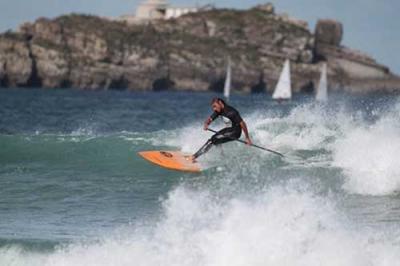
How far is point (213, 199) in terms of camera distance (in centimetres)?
1680

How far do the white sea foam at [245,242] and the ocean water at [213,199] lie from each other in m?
0.02

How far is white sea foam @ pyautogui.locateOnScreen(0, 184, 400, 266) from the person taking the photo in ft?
42.1

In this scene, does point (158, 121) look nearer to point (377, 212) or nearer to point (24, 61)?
point (377, 212)

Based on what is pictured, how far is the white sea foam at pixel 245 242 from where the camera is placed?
1282 cm

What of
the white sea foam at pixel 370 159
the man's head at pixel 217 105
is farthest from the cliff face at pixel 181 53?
the man's head at pixel 217 105

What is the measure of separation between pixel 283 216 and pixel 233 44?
14453 cm

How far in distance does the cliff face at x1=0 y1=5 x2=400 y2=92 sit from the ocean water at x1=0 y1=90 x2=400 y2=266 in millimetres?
108392

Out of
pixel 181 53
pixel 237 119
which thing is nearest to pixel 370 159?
pixel 237 119

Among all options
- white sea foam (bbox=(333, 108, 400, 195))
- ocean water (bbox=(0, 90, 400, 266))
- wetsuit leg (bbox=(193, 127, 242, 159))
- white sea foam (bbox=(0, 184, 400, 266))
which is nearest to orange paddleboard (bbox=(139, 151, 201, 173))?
ocean water (bbox=(0, 90, 400, 266))

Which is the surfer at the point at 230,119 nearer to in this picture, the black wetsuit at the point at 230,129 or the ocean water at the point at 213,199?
the black wetsuit at the point at 230,129

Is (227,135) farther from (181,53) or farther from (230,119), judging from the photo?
(181,53)

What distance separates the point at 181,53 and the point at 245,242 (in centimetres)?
13483

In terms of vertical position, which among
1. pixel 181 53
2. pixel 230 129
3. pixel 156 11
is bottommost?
pixel 181 53

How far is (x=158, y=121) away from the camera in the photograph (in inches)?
1810
